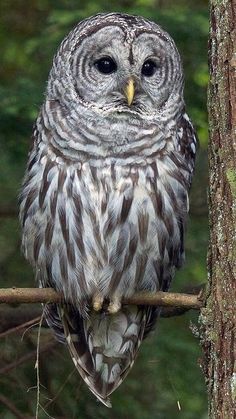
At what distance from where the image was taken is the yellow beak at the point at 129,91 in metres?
4.98

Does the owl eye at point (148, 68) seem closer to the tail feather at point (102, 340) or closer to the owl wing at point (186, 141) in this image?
the owl wing at point (186, 141)

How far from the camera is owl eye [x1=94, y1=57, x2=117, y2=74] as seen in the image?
5137 mm

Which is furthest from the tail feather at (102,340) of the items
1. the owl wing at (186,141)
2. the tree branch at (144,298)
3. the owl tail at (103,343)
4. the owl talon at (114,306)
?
the tree branch at (144,298)

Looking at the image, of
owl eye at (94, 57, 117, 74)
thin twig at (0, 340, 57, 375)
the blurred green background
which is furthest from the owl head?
thin twig at (0, 340, 57, 375)

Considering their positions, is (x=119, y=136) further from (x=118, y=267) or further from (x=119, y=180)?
(x=118, y=267)

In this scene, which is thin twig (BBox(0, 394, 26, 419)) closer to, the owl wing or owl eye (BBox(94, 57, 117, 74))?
the owl wing

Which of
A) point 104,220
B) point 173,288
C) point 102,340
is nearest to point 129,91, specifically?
point 104,220

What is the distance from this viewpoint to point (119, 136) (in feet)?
16.4

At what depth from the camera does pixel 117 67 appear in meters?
5.09

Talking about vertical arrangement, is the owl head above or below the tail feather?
above

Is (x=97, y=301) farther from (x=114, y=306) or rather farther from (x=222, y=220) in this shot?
(x=222, y=220)

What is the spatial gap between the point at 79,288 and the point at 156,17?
2092 millimetres

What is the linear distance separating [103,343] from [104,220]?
0.80 metres

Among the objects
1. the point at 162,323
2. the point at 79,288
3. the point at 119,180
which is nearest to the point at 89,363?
the point at 79,288
